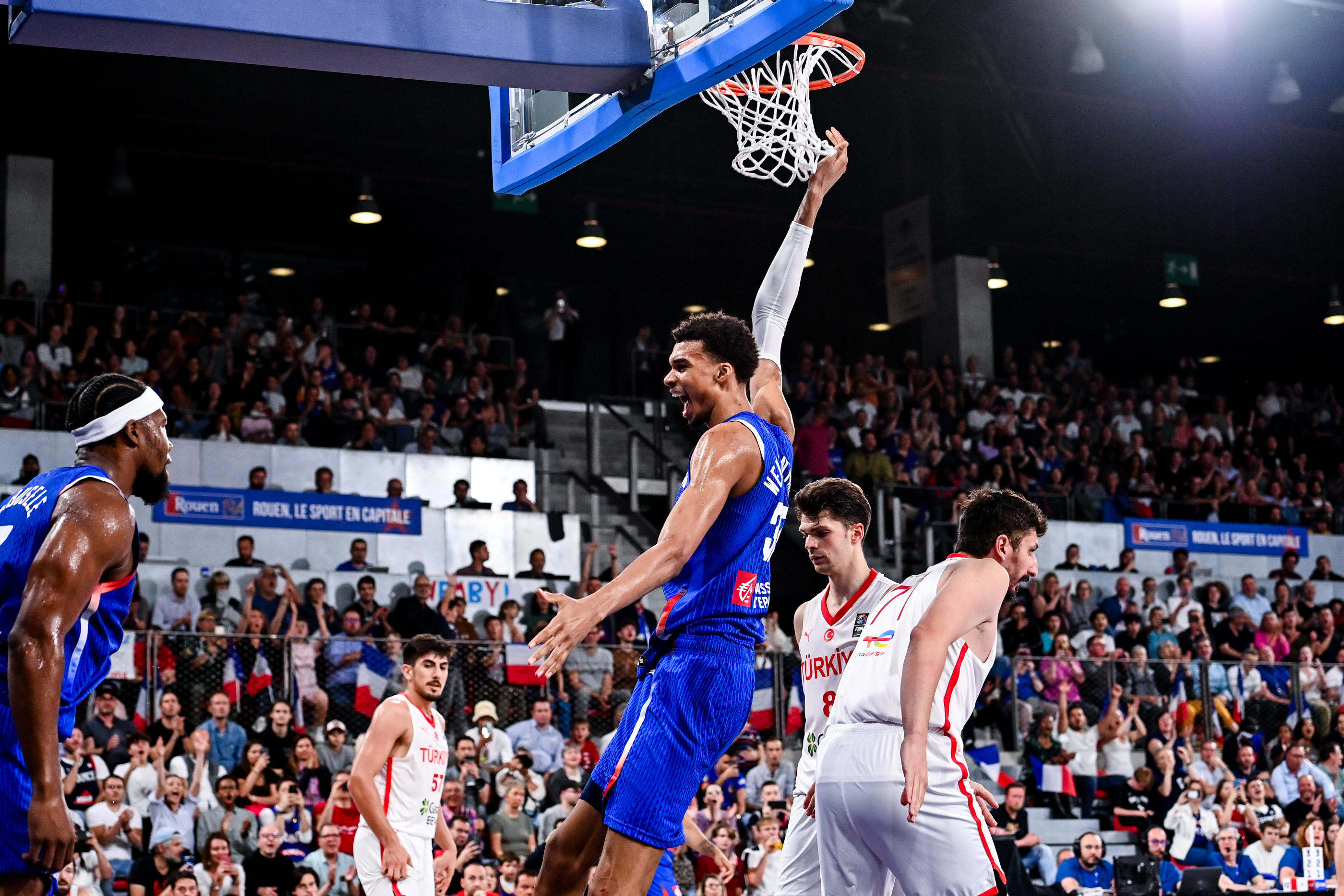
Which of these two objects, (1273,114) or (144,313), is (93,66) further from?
(1273,114)

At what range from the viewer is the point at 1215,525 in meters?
21.4

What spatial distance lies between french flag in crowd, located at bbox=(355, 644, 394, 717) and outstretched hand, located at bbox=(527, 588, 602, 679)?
10193 millimetres

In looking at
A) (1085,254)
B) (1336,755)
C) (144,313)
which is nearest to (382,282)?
(144,313)

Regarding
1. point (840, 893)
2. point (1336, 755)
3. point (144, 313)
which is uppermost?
point (144, 313)

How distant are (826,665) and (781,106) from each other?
2.68 meters

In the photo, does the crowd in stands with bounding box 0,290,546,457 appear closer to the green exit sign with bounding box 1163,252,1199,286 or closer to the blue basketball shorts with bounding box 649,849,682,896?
the green exit sign with bounding box 1163,252,1199,286

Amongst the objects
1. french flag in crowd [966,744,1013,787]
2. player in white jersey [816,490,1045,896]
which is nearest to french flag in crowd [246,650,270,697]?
french flag in crowd [966,744,1013,787]

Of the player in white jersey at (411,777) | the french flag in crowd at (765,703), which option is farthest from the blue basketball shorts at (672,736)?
the french flag in crowd at (765,703)

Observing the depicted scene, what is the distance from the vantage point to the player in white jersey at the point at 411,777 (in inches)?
316

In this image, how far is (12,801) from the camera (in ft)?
12.8

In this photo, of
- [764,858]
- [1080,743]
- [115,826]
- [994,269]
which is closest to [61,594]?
[115,826]

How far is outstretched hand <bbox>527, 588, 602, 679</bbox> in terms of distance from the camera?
3875mm

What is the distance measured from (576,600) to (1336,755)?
15658mm

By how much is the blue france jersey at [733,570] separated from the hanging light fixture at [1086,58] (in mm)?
16975
